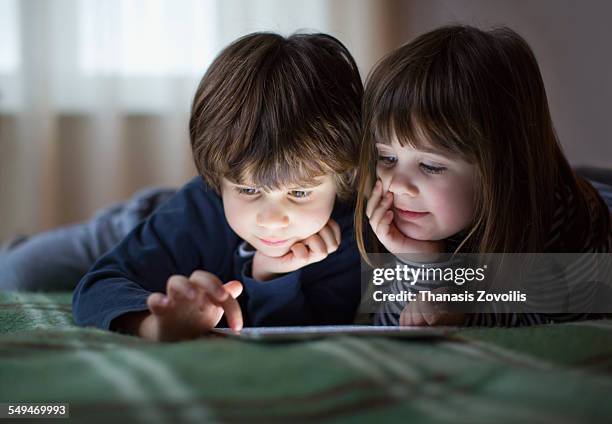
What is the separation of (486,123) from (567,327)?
230mm

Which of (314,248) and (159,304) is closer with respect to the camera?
(159,304)

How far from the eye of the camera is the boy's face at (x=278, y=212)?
0.79 m

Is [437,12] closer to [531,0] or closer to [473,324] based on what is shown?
[531,0]

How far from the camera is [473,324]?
81cm

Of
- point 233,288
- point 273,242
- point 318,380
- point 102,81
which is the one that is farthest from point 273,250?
point 102,81

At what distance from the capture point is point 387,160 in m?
0.79

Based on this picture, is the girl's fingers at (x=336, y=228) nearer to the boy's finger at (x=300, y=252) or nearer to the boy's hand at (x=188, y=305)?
the boy's finger at (x=300, y=252)

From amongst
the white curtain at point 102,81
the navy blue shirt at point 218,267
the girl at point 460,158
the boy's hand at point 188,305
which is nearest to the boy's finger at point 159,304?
the boy's hand at point 188,305

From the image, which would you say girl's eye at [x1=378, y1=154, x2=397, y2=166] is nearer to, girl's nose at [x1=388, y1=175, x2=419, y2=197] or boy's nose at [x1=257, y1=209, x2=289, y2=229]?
girl's nose at [x1=388, y1=175, x2=419, y2=197]

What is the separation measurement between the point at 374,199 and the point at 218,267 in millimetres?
256

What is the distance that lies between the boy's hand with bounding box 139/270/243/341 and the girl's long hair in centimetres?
22

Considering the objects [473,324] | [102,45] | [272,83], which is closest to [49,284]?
[272,83]

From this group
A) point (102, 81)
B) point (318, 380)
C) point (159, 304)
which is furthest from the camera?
point (102, 81)

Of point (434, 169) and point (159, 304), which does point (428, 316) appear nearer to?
point (434, 169)
